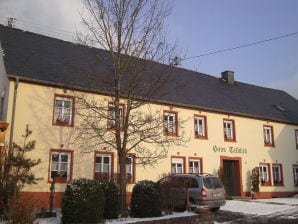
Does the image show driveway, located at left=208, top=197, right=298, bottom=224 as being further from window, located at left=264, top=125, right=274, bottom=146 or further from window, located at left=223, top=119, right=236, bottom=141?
window, located at left=264, top=125, right=274, bottom=146

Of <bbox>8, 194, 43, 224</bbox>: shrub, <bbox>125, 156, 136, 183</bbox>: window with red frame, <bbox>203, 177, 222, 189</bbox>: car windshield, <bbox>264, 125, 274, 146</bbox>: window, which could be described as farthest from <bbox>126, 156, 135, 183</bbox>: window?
<bbox>264, 125, 274, 146</bbox>: window

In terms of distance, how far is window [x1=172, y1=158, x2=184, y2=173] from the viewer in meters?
24.1

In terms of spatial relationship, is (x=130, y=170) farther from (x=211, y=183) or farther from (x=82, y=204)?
(x=82, y=204)

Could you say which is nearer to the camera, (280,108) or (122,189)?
(122,189)

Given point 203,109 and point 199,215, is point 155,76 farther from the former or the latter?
point 203,109

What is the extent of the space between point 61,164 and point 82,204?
25.1ft

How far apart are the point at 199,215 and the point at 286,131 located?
18.4 m

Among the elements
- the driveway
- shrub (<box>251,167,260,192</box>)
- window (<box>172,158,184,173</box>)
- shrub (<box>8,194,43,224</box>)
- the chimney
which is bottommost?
the driveway

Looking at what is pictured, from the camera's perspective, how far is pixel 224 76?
3416 cm

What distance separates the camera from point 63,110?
20.4 metres

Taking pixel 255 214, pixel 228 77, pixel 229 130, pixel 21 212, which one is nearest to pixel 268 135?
pixel 229 130

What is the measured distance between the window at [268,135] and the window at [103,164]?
44.2 ft

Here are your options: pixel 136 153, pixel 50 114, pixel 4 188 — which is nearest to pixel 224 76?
pixel 136 153

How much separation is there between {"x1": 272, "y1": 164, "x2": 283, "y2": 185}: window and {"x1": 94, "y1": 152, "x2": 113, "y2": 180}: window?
45.5 ft
